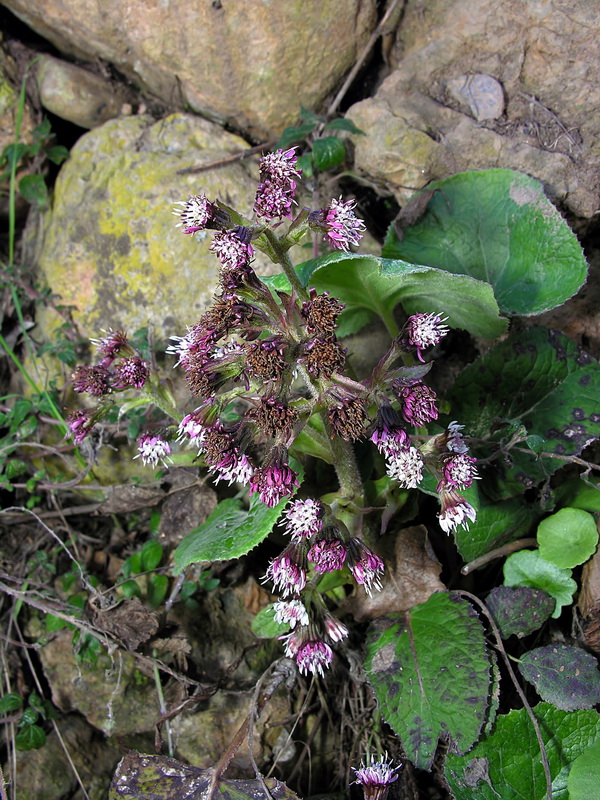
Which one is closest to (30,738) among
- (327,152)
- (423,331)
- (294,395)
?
(294,395)

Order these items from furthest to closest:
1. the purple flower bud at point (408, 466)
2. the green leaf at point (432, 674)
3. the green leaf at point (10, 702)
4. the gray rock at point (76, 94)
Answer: the gray rock at point (76, 94), the green leaf at point (10, 702), the green leaf at point (432, 674), the purple flower bud at point (408, 466)

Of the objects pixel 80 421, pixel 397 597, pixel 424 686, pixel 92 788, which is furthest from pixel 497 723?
pixel 80 421

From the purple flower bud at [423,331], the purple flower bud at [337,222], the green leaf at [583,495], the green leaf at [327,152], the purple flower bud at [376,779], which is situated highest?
the purple flower bud at [337,222]

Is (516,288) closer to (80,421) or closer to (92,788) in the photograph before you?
(80,421)

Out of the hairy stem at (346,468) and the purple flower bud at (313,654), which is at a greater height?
the hairy stem at (346,468)

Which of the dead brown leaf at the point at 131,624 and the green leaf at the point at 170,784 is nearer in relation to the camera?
the green leaf at the point at 170,784

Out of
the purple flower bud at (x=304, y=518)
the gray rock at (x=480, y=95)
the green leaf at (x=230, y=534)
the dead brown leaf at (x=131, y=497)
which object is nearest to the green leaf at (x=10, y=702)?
the dead brown leaf at (x=131, y=497)

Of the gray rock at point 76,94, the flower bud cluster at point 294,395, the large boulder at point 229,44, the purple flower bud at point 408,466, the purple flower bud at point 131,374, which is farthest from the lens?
the gray rock at point 76,94

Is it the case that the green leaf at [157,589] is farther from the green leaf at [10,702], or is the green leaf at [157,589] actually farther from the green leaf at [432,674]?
the green leaf at [432,674]
